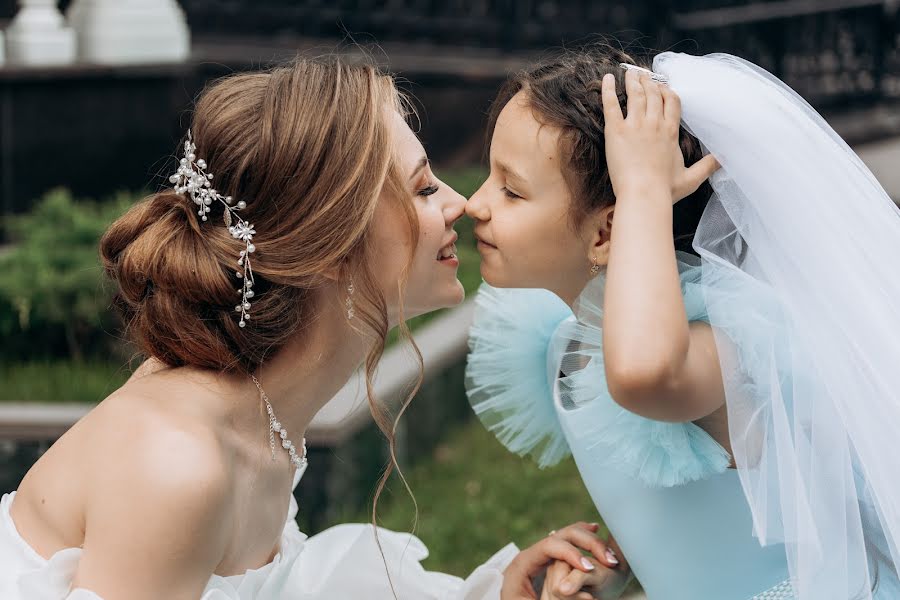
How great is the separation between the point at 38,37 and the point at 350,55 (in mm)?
4327

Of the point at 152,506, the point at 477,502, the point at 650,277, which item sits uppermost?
the point at 650,277

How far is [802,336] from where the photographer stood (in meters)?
2.23

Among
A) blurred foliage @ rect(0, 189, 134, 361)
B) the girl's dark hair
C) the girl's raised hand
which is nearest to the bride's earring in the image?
the girl's dark hair

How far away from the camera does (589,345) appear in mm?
2574

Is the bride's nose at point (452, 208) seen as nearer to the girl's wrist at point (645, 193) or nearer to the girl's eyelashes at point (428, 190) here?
the girl's eyelashes at point (428, 190)

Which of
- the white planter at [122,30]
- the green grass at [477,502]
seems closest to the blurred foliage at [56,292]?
the green grass at [477,502]

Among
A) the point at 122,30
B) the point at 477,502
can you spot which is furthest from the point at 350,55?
the point at 122,30

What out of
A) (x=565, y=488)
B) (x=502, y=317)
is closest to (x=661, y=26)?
(x=565, y=488)

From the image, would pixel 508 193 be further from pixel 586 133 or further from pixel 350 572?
pixel 350 572

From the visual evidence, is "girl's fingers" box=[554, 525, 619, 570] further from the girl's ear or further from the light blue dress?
the girl's ear

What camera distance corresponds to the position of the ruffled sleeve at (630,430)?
233 cm

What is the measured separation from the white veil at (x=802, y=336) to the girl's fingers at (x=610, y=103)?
0.13m

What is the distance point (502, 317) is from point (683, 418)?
79 cm

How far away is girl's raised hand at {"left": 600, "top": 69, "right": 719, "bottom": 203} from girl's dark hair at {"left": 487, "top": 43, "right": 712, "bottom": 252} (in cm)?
11
